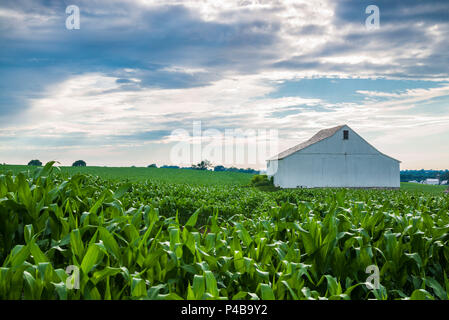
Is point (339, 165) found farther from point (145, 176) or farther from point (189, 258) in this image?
point (189, 258)

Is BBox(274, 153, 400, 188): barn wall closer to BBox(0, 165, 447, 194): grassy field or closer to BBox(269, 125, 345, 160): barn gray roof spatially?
BBox(269, 125, 345, 160): barn gray roof

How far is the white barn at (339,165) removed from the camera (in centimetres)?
3431

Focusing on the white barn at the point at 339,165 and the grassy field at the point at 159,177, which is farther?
the white barn at the point at 339,165

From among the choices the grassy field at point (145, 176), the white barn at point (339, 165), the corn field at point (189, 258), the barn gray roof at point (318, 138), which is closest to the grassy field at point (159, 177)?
the grassy field at point (145, 176)

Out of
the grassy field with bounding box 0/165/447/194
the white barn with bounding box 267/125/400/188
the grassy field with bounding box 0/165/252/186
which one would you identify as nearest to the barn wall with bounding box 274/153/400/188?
the white barn with bounding box 267/125/400/188

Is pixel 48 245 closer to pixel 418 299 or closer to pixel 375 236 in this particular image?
pixel 418 299

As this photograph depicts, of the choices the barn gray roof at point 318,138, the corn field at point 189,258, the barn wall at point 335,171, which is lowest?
the corn field at point 189,258

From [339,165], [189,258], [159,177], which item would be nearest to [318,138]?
[339,165]

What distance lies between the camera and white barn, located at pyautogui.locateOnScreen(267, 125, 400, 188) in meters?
34.3

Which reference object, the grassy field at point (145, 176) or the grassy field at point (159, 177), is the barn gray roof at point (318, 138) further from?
the grassy field at point (145, 176)

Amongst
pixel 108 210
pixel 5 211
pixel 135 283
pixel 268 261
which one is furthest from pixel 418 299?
pixel 5 211

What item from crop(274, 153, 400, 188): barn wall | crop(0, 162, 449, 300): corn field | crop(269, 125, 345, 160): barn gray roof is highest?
crop(269, 125, 345, 160): barn gray roof

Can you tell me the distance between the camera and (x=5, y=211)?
164 inches
